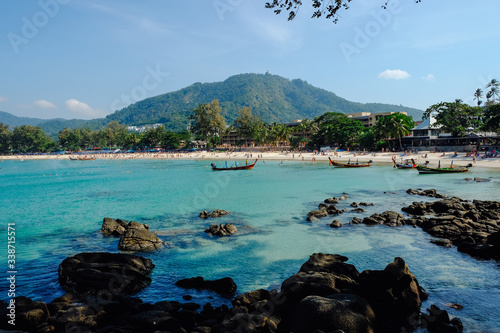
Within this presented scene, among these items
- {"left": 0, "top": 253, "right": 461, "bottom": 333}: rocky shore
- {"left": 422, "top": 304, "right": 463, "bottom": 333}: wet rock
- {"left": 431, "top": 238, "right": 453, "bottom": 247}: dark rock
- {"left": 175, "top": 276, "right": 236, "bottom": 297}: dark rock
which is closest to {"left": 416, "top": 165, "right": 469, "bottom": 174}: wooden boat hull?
{"left": 431, "top": 238, "right": 453, "bottom": 247}: dark rock

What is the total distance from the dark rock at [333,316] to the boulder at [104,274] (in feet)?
21.0

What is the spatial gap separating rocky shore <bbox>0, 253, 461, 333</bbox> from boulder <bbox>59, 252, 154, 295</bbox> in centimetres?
11

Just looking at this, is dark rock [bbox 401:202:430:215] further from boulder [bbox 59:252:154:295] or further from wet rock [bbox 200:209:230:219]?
boulder [bbox 59:252:154:295]

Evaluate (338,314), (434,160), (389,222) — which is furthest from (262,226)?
(434,160)

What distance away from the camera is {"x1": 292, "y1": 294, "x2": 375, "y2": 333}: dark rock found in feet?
22.4

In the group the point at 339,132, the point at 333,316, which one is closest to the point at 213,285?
the point at 333,316

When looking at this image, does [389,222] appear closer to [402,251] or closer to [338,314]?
[402,251]

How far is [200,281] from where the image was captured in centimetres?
1147

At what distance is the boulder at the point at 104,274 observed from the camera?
34.6 ft

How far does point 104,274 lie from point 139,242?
16.6 ft

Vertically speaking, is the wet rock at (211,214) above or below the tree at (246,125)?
below

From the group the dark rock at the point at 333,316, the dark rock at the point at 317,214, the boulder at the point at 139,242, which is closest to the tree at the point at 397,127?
the dark rock at the point at 317,214

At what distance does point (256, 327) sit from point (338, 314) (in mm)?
1978

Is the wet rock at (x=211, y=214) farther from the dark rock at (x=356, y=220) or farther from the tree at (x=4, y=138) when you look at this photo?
the tree at (x=4, y=138)
